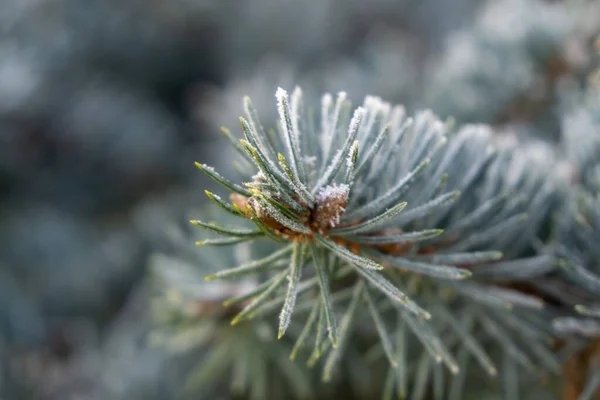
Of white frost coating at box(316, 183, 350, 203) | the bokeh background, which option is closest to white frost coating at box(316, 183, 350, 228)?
white frost coating at box(316, 183, 350, 203)

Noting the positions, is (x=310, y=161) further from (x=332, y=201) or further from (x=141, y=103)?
(x=141, y=103)

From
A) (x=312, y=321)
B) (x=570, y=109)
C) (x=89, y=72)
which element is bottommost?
(x=312, y=321)

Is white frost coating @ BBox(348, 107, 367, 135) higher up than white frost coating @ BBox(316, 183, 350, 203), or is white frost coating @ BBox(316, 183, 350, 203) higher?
white frost coating @ BBox(348, 107, 367, 135)

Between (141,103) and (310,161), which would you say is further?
(141,103)

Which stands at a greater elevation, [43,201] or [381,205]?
[43,201]

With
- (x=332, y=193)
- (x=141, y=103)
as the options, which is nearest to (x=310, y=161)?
(x=332, y=193)

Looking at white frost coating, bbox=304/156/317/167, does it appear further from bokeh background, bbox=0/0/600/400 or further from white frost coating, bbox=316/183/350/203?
bokeh background, bbox=0/0/600/400

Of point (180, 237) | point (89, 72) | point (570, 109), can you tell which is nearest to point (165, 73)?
point (89, 72)

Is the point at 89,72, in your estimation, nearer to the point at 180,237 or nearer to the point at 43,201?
the point at 43,201
